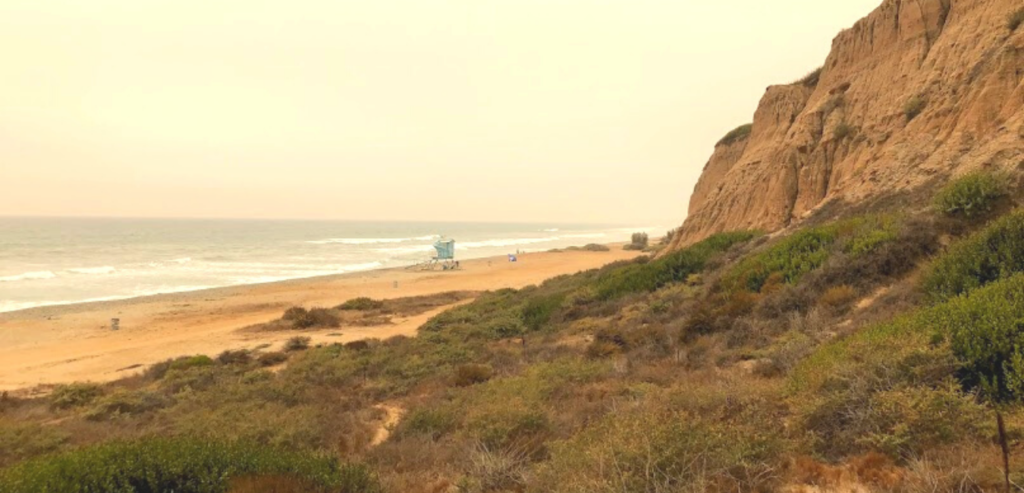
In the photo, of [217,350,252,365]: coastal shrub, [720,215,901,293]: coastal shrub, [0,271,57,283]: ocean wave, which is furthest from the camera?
[0,271,57,283]: ocean wave

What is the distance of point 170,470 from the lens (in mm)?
4461

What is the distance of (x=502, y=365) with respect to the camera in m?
11.3

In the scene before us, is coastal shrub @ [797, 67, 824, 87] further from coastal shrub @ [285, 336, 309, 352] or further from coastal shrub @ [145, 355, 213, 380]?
coastal shrub @ [145, 355, 213, 380]

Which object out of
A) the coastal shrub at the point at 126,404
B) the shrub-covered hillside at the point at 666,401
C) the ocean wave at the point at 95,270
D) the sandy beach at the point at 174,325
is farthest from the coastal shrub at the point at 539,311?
the ocean wave at the point at 95,270

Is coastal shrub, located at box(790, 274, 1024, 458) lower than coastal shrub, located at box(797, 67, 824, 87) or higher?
lower

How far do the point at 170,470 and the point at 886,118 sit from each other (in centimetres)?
2069

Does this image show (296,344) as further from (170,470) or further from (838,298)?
(838,298)

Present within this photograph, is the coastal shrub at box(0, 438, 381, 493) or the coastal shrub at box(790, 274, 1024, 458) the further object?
the coastal shrub at box(0, 438, 381, 493)

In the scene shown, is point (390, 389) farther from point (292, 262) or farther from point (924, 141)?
point (292, 262)

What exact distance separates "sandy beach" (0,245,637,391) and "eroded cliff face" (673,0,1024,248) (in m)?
16.0

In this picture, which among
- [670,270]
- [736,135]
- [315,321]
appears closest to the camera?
[670,270]

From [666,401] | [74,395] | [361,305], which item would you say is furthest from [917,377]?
[361,305]

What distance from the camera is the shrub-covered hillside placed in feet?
13.0

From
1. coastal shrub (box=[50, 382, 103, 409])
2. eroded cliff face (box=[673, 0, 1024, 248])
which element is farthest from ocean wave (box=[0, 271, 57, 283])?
eroded cliff face (box=[673, 0, 1024, 248])
